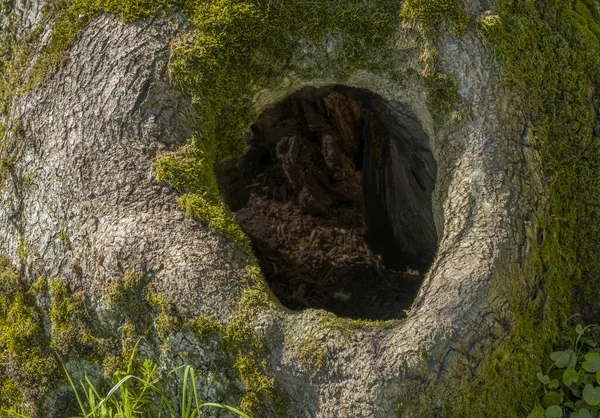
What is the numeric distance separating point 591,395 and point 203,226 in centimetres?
182

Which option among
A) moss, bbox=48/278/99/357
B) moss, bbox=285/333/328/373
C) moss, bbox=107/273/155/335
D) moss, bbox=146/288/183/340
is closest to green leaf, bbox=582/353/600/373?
moss, bbox=285/333/328/373

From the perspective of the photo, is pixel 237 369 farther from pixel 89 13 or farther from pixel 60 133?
pixel 89 13

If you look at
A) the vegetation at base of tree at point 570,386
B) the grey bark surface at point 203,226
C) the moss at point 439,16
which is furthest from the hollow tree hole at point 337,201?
the vegetation at base of tree at point 570,386

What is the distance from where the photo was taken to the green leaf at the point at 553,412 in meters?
2.54

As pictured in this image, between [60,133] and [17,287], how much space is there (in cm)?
75

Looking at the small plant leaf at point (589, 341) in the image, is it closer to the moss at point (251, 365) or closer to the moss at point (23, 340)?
the moss at point (251, 365)

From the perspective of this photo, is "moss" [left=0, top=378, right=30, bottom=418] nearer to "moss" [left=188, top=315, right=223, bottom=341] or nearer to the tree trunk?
the tree trunk

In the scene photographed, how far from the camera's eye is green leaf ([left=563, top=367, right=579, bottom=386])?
103 inches

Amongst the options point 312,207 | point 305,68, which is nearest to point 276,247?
point 312,207

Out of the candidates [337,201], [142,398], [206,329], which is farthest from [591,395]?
[337,201]

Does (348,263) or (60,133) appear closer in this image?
(60,133)

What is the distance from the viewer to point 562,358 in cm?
266

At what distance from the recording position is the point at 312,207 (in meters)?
4.98

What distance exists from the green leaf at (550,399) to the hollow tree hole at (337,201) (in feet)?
4.38
